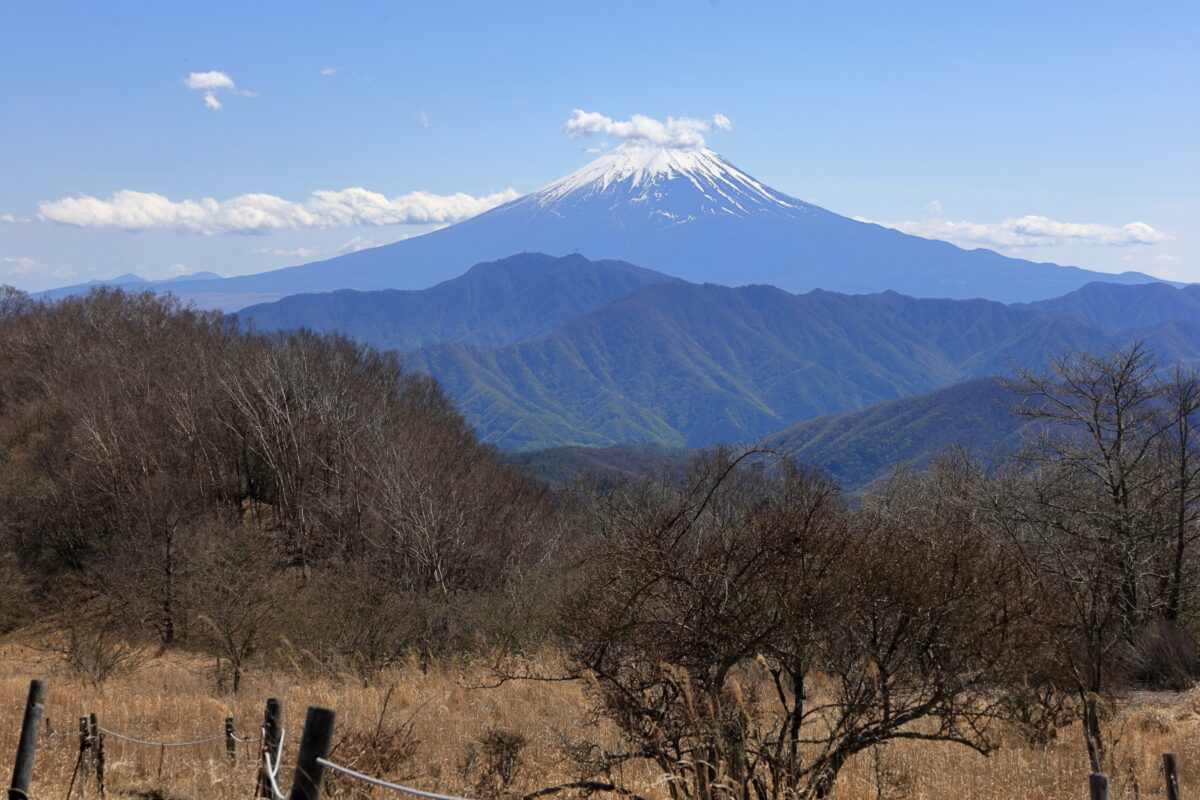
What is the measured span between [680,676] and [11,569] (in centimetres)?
3772

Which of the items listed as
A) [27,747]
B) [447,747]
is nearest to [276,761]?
[27,747]

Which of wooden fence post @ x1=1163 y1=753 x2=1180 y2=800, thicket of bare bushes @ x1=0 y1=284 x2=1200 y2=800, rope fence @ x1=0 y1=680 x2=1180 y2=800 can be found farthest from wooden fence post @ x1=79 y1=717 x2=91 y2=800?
wooden fence post @ x1=1163 y1=753 x2=1180 y2=800

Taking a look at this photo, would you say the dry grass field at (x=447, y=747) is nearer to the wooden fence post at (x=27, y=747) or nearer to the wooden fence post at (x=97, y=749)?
the wooden fence post at (x=97, y=749)

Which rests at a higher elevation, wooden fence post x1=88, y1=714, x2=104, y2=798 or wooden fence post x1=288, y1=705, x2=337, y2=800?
wooden fence post x1=288, y1=705, x2=337, y2=800

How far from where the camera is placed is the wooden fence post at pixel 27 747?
19.4 ft

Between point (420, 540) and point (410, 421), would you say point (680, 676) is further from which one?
point (410, 421)

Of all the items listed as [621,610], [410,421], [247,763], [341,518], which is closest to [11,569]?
[341,518]

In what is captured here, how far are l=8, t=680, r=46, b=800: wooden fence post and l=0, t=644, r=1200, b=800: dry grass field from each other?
3.87 feet

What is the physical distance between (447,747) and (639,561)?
5.89 meters

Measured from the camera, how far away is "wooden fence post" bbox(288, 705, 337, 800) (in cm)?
418

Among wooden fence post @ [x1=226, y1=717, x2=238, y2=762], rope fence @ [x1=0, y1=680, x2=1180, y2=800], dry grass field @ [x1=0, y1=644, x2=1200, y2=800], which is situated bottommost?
dry grass field @ [x1=0, y1=644, x2=1200, y2=800]

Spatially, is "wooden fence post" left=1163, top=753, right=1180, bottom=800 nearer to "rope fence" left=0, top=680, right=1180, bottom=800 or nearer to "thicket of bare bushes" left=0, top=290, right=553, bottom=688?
"rope fence" left=0, top=680, right=1180, bottom=800

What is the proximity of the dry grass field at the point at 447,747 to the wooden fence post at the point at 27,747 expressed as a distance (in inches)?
46.5

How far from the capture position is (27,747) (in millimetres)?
6152
